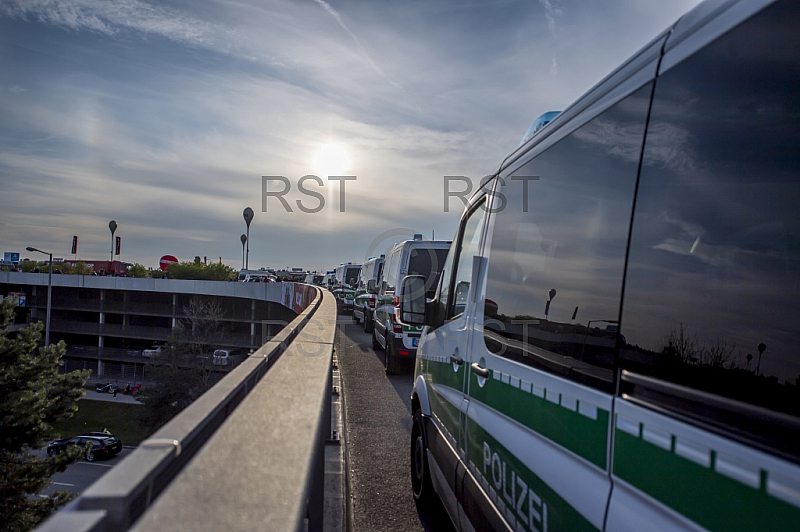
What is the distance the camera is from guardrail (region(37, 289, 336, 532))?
103 cm

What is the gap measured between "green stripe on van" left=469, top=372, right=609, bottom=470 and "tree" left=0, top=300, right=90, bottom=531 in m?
19.9

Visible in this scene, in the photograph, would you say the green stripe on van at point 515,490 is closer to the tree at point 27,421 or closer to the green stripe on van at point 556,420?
the green stripe on van at point 556,420

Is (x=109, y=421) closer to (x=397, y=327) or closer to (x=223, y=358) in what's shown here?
(x=223, y=358)

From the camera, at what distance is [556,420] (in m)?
2.20

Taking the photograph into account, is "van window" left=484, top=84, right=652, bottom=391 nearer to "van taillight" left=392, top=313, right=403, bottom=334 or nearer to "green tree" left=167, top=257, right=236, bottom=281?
"van taillight" left=392, top=313, right=403, bottom=334

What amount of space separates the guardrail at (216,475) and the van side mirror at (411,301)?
8.20 ft

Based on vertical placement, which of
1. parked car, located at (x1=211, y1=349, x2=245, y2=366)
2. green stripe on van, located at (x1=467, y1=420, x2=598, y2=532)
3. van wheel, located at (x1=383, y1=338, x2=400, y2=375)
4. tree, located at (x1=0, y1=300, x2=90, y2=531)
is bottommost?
parked car, located at (x1=211, y1=349, x2=245, y2=366)

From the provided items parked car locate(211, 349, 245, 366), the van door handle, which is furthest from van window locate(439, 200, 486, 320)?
parked car locate(211, 349, 245, 366)

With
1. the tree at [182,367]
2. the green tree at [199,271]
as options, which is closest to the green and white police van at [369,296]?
the tree at [182,367]

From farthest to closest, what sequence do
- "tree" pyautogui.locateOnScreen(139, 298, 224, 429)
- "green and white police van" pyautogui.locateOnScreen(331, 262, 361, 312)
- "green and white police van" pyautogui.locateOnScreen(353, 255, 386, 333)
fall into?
"tree" pyautogui.locateOnScreen(139, 298, 224, 429) → "green and white police van" pyautogui.locateOnScreen(331, 262, 361, 312) → "green and white police van" pyautogui.locateOnScreen(353, 255, 386, 333)

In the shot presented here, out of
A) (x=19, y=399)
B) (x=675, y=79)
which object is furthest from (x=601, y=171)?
(x=19, y=399)

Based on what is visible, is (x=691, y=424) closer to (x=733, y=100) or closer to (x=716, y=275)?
(x=716, y=275)

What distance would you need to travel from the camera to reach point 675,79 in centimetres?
170

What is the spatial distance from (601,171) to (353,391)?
8.46m
